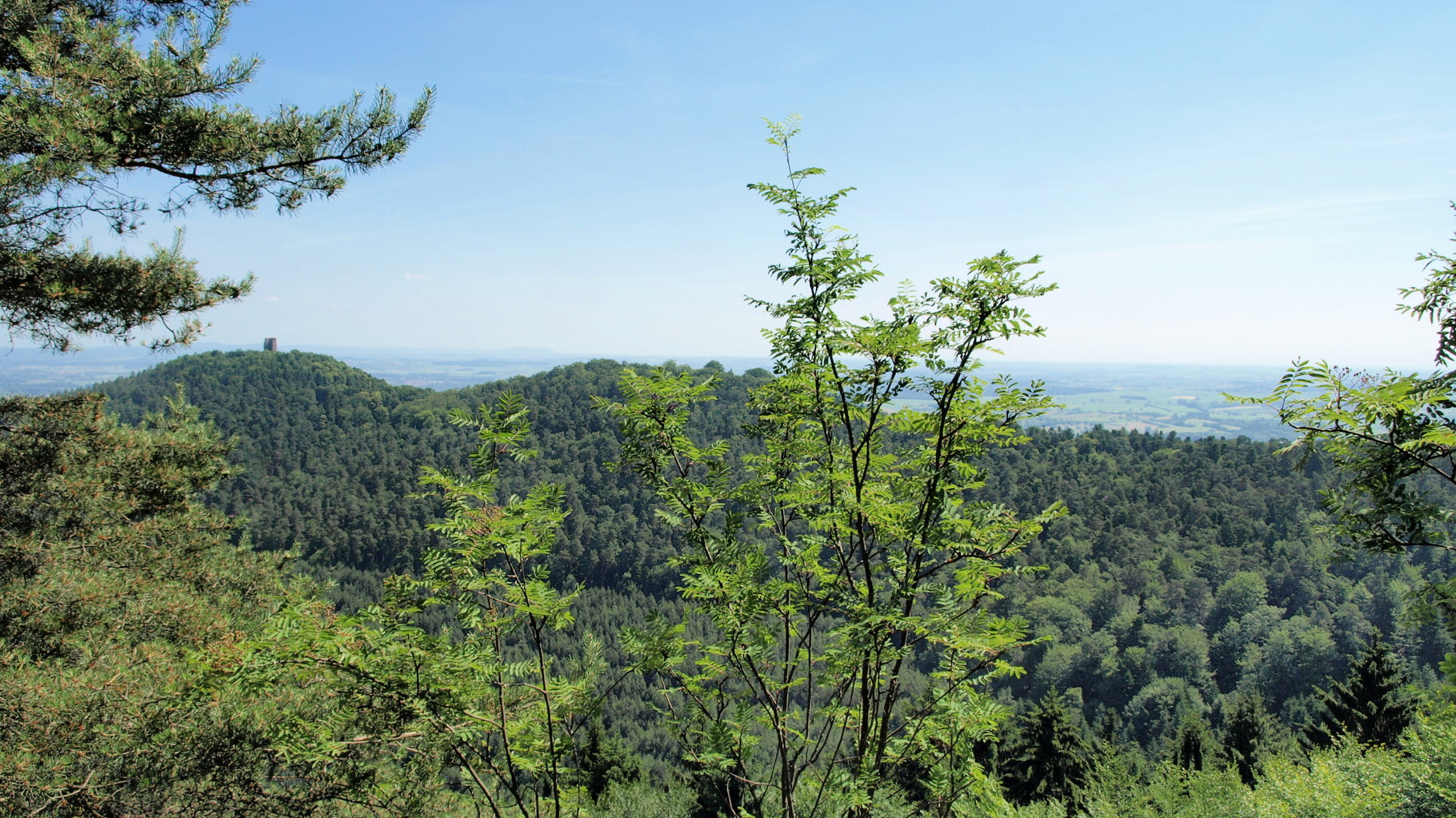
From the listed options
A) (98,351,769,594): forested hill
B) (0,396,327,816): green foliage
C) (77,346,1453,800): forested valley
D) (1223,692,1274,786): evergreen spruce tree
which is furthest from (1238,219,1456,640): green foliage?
(98,351,769,594): forested hill

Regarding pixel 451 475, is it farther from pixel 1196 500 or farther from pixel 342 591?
pixel 1196 500

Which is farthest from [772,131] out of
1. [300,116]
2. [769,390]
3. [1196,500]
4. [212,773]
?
[1196,500]

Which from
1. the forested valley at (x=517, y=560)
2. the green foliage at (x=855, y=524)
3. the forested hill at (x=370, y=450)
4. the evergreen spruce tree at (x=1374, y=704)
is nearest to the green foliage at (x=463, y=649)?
the forested valley at (x=517, y=560)

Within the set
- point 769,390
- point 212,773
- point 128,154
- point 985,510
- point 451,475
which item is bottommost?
point 212,773

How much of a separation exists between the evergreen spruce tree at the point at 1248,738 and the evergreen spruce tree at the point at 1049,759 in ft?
16.0

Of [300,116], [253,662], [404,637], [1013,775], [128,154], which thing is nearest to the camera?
[253,662]

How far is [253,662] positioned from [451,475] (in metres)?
0.90

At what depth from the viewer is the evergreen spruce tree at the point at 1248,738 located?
70.6 ft

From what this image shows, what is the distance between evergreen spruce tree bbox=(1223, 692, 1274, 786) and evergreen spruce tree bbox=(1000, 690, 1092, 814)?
4.86 metres

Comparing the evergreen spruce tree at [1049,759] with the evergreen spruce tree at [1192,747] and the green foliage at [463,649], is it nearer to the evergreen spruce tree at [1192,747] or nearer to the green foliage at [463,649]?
the evergreen spruce tree at [1192,747]

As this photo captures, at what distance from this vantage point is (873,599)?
266 centimetres

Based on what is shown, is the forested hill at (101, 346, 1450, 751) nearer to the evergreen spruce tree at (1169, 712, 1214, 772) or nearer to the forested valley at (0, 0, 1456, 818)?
the evergreen spruce tree at (1169, 712, 1214, 772)

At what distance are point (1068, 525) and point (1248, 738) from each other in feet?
140

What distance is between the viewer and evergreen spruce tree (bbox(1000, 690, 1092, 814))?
20.3 m
